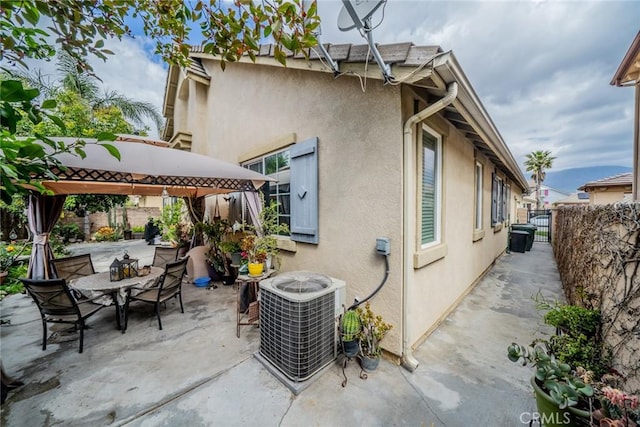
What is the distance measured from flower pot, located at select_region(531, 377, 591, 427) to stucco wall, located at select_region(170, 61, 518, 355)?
1375mm

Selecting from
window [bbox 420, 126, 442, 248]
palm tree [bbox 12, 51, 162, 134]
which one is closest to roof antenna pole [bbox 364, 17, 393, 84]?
window [bbox 420, 126, 442, 248]

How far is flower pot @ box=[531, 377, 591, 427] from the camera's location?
1.67 metres

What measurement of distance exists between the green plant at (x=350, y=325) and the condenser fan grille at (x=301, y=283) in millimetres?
477

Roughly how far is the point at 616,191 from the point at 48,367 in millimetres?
18624

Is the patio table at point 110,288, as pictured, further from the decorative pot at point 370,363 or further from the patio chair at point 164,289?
the decorative pot at point 370,363

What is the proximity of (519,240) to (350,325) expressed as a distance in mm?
12020

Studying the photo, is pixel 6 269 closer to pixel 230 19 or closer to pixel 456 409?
pixel 230 19

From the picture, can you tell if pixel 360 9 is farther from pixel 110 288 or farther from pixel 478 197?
pixel 478 197

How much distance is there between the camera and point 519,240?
1117cm

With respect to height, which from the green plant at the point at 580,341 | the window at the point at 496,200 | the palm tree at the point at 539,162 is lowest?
the green plant at the point at 580,341

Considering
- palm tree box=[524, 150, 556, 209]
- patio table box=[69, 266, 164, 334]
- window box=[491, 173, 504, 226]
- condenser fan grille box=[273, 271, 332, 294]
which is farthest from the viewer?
palm tree box=[524, 150, 556, 209]

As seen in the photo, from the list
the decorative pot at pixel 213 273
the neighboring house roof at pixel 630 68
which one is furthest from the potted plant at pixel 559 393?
the decorative pot at pixel 213 273

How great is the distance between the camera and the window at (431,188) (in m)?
3.72

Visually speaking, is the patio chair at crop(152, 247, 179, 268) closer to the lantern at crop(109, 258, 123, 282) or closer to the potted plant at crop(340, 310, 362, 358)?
the lantern at crop(109, 258, 123, 282)
